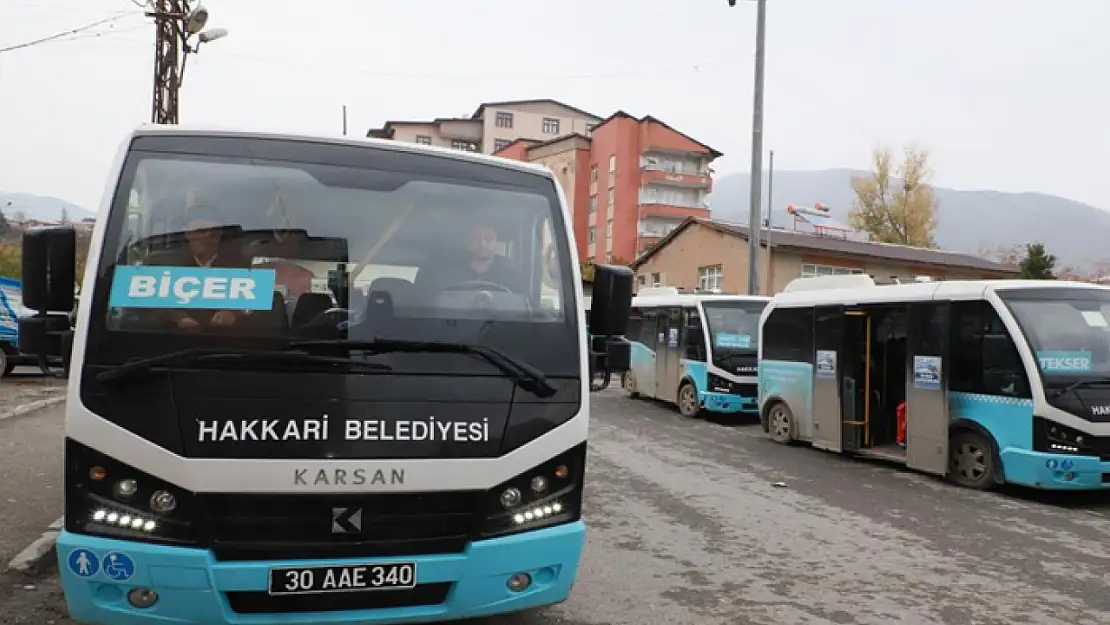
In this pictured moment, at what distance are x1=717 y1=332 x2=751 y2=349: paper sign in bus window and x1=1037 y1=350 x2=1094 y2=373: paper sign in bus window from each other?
766cm

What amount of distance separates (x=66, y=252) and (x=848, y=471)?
926 cm

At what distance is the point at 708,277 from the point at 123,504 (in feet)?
115

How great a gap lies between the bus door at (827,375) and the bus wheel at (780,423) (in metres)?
0.69

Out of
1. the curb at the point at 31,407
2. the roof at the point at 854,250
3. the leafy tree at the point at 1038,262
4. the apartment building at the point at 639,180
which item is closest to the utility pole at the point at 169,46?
the curb at the point at 31,407

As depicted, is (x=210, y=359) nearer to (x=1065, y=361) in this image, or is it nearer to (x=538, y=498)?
(x=538, y=498)

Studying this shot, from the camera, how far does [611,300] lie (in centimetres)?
457

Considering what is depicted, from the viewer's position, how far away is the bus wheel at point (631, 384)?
20391 mm

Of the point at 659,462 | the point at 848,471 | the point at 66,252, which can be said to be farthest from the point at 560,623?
the point at 848,471

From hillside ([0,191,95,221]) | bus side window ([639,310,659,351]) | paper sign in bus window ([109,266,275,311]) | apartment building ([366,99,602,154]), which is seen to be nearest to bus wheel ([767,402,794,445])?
bus side window ([639,310,659,351])

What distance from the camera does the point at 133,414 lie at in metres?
3.43

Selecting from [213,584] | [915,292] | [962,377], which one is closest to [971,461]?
[962,377]

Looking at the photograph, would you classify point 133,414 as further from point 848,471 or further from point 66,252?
point 848,471

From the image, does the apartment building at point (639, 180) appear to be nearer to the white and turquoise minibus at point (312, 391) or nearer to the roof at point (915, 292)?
the roof at point (915, 292)

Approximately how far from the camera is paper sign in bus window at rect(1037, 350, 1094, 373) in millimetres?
8641
